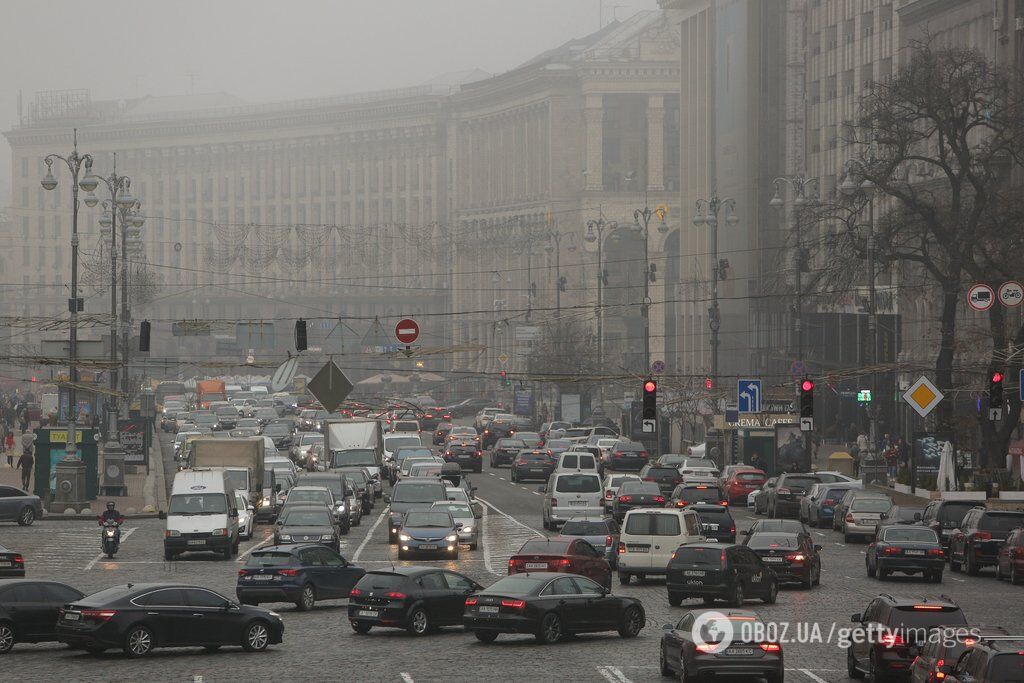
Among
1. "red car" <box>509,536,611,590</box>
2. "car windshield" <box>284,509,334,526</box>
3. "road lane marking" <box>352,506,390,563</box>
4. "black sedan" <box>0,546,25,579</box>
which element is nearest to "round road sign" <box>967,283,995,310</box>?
"road lane marking" <box>352,506,390,563</box>

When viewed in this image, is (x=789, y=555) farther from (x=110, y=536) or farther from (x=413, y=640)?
(x=110, y=536)

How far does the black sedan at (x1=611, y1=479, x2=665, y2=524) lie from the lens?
2247 inches

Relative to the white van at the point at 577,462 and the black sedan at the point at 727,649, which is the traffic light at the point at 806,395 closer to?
the white van at the point at 577,462

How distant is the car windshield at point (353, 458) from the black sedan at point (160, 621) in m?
40.0

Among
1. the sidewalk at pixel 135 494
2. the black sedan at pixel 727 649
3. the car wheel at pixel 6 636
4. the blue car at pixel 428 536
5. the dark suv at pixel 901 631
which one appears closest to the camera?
the black sedan at pixel 727 649

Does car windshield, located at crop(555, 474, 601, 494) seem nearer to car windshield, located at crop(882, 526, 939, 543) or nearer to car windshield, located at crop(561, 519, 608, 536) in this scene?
car windshield, located at crop(561, 519, 608, 536)

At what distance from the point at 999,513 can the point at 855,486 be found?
14500 mm

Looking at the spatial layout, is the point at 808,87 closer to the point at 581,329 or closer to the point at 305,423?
the point at 581,329

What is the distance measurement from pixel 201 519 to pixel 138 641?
→ 1858 cm

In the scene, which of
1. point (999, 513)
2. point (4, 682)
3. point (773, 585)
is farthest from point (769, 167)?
point (4, 682)

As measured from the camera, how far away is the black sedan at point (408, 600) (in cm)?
3253

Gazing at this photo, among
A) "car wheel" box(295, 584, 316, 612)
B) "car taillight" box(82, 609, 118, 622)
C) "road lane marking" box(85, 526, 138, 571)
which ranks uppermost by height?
"car taillight" box(82, 609, 118, 622)

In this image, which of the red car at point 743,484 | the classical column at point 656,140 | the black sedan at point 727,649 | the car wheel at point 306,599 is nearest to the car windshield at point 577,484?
the red car at point 743,484

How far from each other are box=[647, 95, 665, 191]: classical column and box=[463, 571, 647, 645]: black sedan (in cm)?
14804
